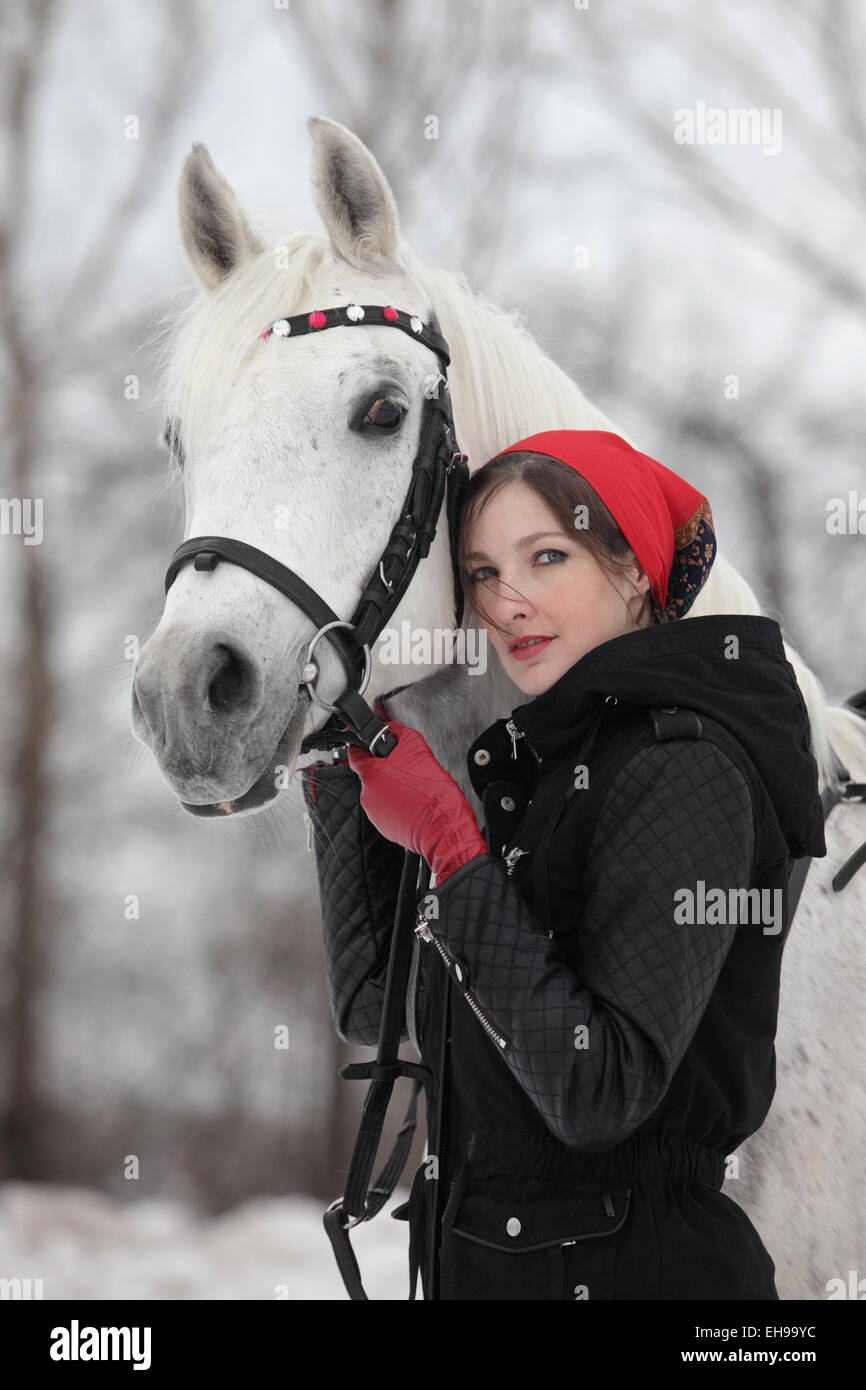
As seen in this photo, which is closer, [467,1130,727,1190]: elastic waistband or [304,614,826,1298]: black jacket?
[304,614,826,1298]: black jacket

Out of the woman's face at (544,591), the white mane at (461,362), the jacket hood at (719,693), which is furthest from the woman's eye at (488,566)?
the white mane at (461,362)

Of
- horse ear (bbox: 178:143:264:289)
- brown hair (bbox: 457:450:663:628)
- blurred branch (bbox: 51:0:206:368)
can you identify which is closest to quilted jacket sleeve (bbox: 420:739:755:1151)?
brown hair (bbox: 457:450:663:628)

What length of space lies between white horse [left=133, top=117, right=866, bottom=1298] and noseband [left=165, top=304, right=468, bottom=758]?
0.6 inches

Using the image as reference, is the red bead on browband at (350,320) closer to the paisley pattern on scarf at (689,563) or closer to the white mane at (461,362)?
the white mane at (461,362)

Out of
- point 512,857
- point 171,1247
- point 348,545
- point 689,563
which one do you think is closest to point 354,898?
point 512,857

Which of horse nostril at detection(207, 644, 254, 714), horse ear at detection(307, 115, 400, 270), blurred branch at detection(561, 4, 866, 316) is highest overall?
blurred branch at detection(561, 4, 866, 316)

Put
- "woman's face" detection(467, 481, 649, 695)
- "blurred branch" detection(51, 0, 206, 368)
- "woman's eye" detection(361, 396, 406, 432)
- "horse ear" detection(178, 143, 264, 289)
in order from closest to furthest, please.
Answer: "woman's face" detection(467, 481, 649, 695)
"woman's eye" detection(361, 396, 406, 432)
"horse ear" detection(178, 143, 264, 289)
"blurred branch" detection(51, 0, 206, 368)

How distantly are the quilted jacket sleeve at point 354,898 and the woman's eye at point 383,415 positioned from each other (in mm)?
524

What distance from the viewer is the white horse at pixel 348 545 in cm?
122

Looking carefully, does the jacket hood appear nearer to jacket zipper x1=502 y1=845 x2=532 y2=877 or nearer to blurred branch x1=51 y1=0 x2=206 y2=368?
jacket zipper x1=502 y1=845 x2=532 y2=877

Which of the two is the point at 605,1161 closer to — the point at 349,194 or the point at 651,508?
the point at 651,508

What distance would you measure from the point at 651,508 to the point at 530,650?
0.73ft

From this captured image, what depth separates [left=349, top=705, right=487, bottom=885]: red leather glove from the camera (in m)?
1.17

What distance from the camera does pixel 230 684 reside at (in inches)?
47.9
